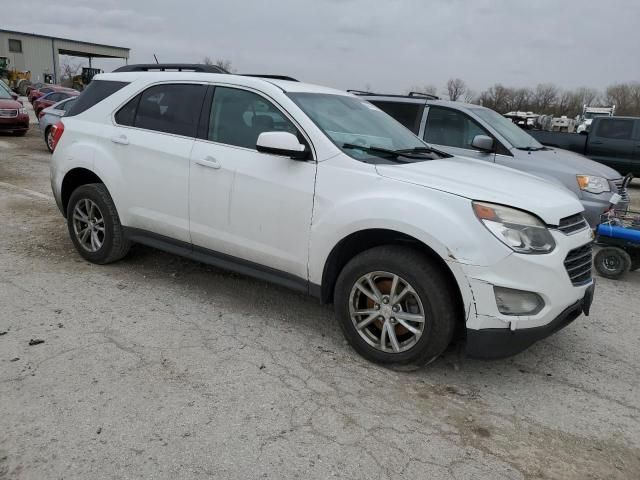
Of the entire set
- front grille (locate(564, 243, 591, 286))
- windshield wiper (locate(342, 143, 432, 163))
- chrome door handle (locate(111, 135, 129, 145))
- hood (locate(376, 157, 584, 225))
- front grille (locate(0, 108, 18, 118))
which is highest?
windshield wiper (locate(342, 143, 432, 163))

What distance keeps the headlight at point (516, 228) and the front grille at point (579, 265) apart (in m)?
0.22

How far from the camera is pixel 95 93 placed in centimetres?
505

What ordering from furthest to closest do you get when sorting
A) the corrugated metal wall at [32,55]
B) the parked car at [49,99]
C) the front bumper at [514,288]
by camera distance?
the corrugated metal wall at [32,55], the parked car at [49,99], the front bumper at [514,288]

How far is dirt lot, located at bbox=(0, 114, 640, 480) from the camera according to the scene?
102 inches

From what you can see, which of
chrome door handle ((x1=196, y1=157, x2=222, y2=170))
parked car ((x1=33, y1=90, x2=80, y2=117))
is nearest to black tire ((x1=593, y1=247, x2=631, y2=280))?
chrome door handle ((x1=196, y1=157, x2=222, y2=170))

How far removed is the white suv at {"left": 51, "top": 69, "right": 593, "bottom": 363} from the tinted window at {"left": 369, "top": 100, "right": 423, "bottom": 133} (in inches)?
112

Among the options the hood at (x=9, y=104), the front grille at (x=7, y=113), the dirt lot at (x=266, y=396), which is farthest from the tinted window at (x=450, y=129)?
the hood at (x=9, y=104)

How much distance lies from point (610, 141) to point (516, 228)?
11875mm

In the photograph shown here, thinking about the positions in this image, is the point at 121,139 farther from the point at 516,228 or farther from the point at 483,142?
the point at 483,142

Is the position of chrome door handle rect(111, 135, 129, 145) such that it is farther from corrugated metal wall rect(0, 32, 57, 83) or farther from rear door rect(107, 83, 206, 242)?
corrugated metal wall rect(0, 32, 57, 83)

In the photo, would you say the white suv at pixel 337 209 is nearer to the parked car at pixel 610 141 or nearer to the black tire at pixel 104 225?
the black tire at pixel 104 225

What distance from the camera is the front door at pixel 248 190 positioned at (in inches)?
147

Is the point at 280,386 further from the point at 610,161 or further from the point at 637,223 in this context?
the point at 610,161

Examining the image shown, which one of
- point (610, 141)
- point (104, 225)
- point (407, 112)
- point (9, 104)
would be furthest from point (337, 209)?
point (9, 104)
